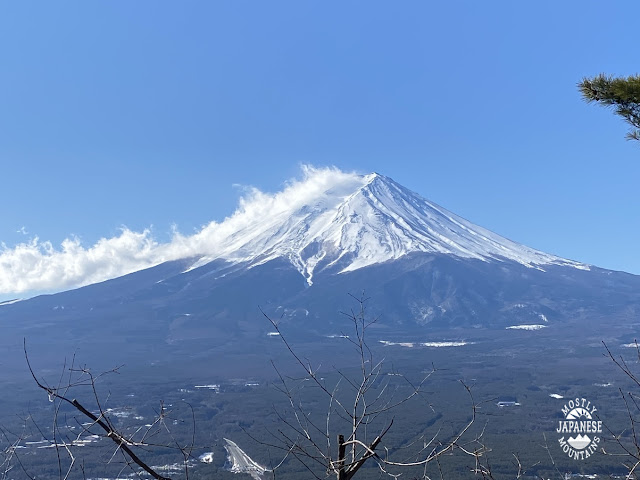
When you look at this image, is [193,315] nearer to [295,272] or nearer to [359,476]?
[295,272]

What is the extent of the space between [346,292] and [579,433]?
45891mm

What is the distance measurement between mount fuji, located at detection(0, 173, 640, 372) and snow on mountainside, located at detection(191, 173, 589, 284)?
17.8 inches

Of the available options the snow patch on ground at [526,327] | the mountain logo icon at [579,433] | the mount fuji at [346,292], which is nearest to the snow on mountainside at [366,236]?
the mount fuji at [346,292]

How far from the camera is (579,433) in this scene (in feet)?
77.0

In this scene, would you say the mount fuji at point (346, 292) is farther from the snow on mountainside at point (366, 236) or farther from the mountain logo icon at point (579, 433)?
the mountain logo icon at point (579, 433)

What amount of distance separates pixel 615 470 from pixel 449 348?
5103cm

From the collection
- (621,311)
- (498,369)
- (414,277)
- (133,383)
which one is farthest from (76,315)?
(621,311)

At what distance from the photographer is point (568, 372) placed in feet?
177

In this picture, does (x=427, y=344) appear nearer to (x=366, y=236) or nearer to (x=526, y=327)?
(x=526, y=327)

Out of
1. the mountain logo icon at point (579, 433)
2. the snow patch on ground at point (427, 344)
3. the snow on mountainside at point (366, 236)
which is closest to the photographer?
the mountain logo icon at point (579, 433)

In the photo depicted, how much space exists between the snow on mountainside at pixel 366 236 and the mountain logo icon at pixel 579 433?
284 ft

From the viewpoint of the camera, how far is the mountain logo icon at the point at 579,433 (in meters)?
18.8

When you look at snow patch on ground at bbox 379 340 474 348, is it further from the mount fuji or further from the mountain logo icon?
the mountain logo icon

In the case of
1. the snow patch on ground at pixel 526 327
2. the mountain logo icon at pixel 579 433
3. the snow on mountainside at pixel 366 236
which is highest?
the snow on mountainside at pixel 366 236
